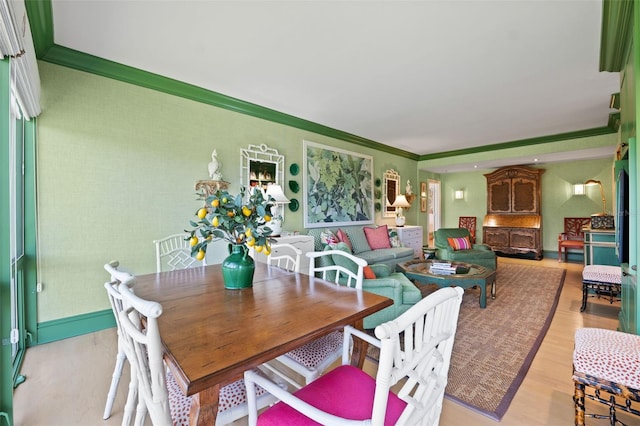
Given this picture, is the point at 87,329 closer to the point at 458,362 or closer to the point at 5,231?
the point at 5,231

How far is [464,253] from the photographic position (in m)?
4.81

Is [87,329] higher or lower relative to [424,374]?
lower

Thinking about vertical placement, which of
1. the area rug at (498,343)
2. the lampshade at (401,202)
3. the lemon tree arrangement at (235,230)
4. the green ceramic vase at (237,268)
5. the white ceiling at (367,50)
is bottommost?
the area rug at (498,343)

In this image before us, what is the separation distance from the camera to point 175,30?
88.7 inches

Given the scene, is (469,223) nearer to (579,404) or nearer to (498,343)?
(498,343)

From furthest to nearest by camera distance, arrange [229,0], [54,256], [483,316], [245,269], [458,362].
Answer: [483,316]
[54,256]
[458,362]
[229,0]
[245,269]

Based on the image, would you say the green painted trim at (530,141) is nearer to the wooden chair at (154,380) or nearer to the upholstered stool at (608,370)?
the upholstered stool at (608,370)

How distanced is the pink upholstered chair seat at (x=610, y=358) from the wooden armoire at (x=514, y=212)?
6098mm

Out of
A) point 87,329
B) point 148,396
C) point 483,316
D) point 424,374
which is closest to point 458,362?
point 483,316

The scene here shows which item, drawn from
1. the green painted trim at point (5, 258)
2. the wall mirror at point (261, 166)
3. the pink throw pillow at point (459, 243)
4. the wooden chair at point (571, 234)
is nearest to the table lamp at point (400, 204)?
the pink throw pillow at point (459, 243)

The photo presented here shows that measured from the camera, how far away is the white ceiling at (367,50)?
2.04 m

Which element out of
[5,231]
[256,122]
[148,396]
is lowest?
[148,396]

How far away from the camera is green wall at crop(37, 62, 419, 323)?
8.19ft

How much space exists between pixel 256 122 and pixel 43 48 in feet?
7.00
